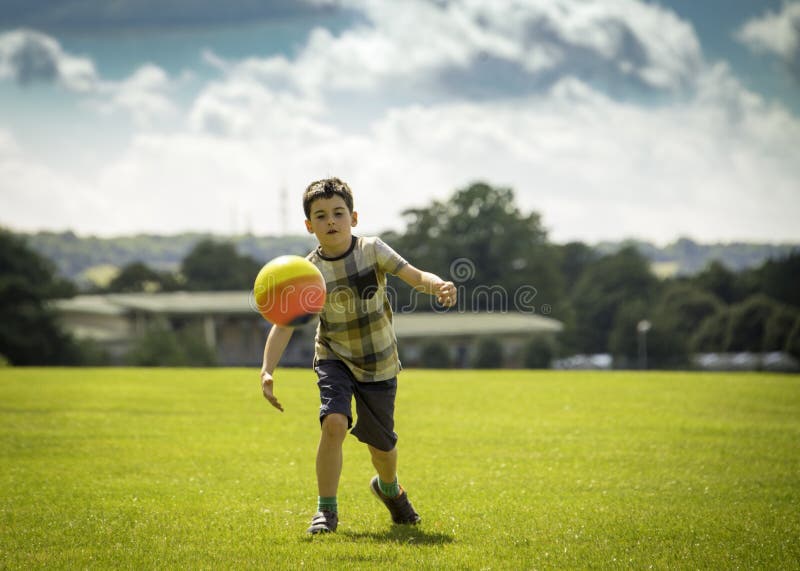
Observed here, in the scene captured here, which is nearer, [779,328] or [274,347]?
[274,347]

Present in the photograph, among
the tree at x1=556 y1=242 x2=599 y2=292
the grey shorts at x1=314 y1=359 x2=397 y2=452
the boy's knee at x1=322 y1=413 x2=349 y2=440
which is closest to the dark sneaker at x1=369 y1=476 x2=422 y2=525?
the grey shorts at x1=314 y1=359 x2=397 y2=452

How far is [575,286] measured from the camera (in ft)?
347

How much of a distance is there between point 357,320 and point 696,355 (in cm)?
8531

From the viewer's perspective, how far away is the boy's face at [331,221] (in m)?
6.47

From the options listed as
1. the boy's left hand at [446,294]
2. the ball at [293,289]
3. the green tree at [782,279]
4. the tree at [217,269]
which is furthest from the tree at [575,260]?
the boy's left hand at [446,294]

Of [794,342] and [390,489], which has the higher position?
[390,489]

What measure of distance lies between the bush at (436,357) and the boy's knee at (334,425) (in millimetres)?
58454

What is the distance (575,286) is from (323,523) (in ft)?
334

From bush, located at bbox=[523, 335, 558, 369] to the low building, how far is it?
1.39m

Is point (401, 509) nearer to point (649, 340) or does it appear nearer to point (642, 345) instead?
point (649, 340)

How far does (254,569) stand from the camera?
5.25 metres

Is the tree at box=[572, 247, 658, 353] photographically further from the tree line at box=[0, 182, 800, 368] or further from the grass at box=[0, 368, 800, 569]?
the grass at box=[0, 368, 800, 569]

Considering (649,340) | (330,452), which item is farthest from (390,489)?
(649,340)

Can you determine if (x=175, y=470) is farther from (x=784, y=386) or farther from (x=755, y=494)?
(x=784, y=386)
